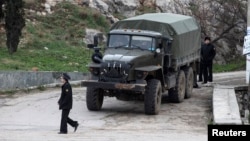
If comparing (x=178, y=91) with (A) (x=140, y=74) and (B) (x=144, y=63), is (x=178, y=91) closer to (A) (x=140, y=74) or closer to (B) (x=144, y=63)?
(B) (x=144, y=63)

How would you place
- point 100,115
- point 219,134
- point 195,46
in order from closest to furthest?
point 219,134 → point 100,115 → point 195,46

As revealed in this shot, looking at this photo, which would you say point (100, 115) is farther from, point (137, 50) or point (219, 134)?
point (219, 134)

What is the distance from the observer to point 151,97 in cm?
1830

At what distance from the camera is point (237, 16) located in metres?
43.0

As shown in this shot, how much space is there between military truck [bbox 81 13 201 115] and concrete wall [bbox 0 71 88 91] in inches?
215

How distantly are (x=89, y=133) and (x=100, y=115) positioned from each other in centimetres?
328

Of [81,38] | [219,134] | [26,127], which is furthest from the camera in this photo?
[81,38]

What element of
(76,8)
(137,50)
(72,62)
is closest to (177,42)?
(137,50)

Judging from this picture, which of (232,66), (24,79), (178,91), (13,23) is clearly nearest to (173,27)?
(178,91)

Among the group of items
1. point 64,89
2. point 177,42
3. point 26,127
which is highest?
point 177,42

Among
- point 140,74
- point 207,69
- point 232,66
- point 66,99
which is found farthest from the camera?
point 232,66

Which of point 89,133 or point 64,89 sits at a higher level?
point 64,89

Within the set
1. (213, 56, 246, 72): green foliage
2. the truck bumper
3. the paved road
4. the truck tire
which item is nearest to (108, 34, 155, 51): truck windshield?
the truck bumper

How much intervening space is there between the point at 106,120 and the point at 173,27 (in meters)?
4.90
